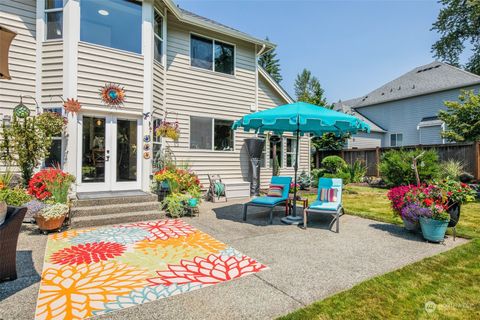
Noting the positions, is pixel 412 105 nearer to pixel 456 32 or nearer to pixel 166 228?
pixel 456 32

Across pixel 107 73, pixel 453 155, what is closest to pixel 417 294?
pixel 107 73

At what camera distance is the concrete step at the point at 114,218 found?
5.62m

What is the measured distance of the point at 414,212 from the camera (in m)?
5.01

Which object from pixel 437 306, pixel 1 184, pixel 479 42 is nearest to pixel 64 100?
pixel 1 184

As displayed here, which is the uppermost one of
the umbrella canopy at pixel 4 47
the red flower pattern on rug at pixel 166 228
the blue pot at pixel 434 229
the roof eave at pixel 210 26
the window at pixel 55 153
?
the roof eave at pixel 210 26

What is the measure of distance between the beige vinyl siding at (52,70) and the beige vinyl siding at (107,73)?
1.60 ft

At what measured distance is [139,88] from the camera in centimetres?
762

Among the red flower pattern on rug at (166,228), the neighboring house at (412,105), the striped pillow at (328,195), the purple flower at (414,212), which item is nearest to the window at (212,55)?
the red flower pattern on rug at (166,228)

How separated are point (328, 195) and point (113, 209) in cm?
503

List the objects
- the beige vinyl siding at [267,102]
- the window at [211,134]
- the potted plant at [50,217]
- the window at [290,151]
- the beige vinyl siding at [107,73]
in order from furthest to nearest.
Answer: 1. the window at [290,151]
2. the beige vinyl siding at [267,102]
3. the window at [211,134]
4. the beige vinyl siding at [107,73]
5. the potted plant at [50,217]

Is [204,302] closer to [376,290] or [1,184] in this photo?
[376,290]

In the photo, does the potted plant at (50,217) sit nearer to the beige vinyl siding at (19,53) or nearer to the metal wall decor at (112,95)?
the metal wall decor at (112,95)

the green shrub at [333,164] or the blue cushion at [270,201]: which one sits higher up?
the green shrub at [333,164]

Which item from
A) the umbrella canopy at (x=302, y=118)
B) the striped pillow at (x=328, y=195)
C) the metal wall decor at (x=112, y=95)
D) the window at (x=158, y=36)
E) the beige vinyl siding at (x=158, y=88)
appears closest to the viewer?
the umbrella canopy at (x=302, y=118)
